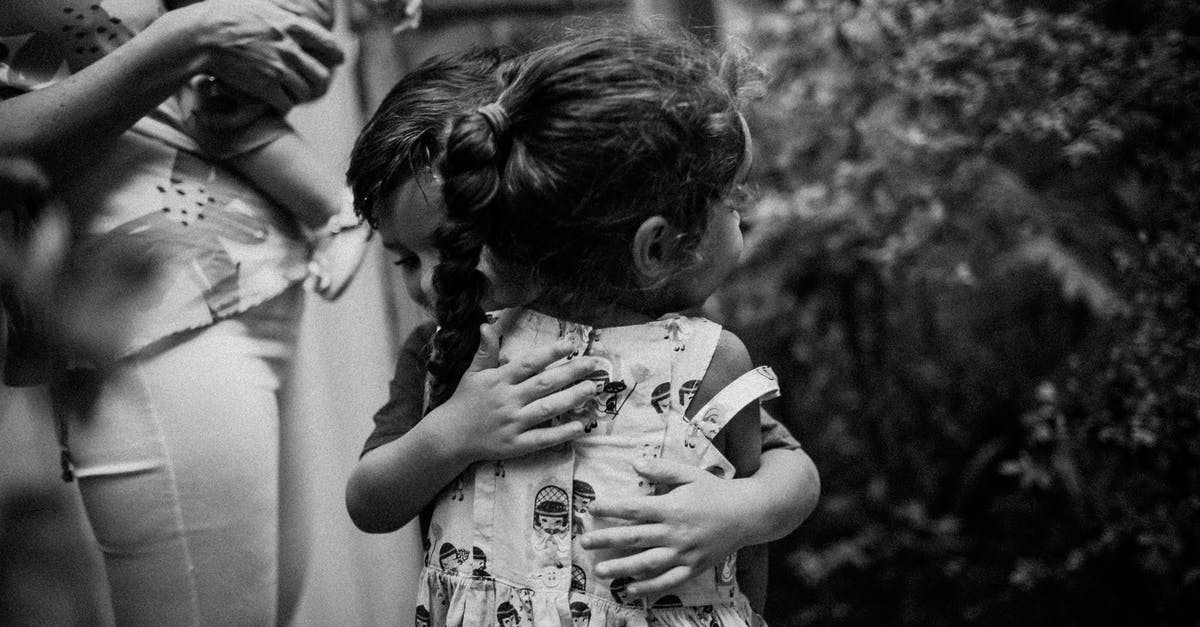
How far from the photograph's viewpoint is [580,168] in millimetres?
1122

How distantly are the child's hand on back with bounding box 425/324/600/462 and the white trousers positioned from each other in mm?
419

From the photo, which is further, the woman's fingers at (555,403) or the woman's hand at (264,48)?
the woman's hand at (264,48)

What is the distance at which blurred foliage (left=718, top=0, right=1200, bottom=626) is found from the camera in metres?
2.33

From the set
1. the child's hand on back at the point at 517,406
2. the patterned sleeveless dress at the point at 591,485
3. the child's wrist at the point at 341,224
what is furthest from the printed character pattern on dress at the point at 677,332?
the child's wrist at the point at 341,224

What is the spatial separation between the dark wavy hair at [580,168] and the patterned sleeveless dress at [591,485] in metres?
0.08

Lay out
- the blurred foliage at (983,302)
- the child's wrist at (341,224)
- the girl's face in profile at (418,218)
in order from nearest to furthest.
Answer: the girl's face in profile at (418,218)
the child's wrist at (341,224)
the blurred foliage at (983,302)

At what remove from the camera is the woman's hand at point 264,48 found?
1.33 m

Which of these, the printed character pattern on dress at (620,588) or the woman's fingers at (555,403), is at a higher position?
the woman's fingers at (555,403)

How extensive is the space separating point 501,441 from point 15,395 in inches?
28.1

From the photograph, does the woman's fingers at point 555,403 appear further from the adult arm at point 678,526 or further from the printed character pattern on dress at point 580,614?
the printed character pattern on dress at point 580,614

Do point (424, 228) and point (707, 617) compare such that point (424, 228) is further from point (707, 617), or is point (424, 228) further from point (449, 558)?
point (707, 617)

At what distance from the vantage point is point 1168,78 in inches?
89.2

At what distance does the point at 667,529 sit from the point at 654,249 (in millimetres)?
351

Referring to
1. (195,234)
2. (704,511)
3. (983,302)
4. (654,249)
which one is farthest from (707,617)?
(983,302)
